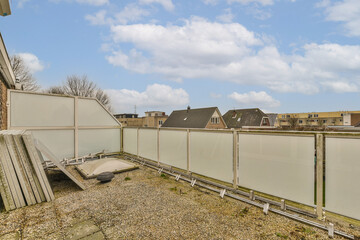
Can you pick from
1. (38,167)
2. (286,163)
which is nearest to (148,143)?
(38,167)

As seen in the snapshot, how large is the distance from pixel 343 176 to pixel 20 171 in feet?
23.1

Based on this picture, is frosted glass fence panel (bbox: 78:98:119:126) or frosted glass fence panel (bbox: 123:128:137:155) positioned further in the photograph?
frosted glass fence panel (bbox: 123:128:137:155)

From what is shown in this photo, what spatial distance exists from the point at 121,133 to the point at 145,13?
6609 mm

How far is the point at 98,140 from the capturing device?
383 inches

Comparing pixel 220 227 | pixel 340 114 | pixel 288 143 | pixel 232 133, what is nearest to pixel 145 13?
pixel 232 133

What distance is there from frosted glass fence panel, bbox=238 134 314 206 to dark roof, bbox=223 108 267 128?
28376 mm

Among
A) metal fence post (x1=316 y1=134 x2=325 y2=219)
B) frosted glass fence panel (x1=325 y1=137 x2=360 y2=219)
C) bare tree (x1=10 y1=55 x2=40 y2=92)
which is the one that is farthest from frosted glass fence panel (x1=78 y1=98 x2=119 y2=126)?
bare tree (x1=10 y1=55 x2=40 y2=92)

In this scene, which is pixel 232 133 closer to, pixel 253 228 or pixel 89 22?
pixel 253 228

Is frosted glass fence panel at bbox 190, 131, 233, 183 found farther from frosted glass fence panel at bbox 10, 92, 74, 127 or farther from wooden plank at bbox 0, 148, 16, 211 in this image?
frosted glass fence panel at bbox 10, 92, 74, 127

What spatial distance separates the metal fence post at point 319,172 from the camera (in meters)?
3.36

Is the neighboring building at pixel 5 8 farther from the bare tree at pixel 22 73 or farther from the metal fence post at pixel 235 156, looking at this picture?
the bare tree at pixel 22 73

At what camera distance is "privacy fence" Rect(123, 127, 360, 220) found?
315 cm

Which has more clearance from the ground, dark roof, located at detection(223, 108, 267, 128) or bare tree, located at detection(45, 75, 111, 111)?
bare tree, located at detection(45, 75, 111, 111)

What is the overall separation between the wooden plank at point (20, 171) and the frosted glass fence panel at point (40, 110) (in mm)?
4268
